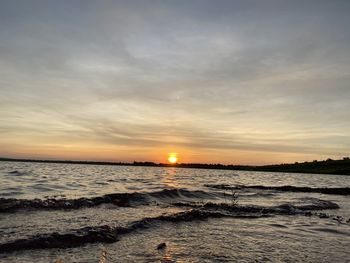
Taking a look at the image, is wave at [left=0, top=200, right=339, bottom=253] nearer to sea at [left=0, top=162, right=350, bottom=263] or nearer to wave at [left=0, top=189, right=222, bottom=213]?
sea at [left=0, top=162, right=350, bottom=263]

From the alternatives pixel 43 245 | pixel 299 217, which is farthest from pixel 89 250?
pixel 299 217

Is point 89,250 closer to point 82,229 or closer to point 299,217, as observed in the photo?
point 82,229

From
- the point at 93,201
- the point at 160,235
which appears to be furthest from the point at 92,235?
the point at 93,201

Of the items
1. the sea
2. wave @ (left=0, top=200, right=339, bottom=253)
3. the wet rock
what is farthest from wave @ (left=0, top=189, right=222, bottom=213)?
the wet rock

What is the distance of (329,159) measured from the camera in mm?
103250

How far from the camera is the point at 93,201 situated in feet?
57.1

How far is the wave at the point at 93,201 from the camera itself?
14734 mm

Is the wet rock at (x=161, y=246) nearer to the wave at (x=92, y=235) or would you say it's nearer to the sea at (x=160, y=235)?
the sea at (x=160, y=235)

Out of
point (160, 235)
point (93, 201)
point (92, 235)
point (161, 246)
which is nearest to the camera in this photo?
point (161, 246)

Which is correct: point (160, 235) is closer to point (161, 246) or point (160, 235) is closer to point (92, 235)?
point (161, 246)

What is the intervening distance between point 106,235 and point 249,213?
8874 millimetres

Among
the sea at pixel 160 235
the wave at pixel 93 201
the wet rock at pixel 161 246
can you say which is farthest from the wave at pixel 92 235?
the wave at pixel 93 201

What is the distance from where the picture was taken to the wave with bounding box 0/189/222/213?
1473cm

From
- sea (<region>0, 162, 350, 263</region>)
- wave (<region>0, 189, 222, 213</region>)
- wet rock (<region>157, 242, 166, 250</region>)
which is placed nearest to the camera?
sea (<region>0, 162, 350, 263</region>)
